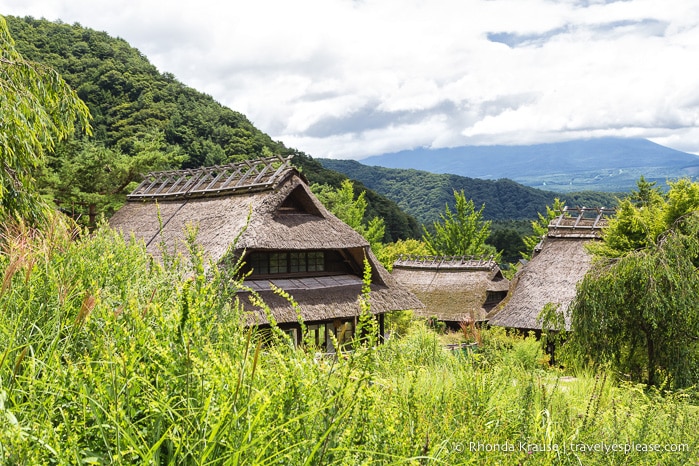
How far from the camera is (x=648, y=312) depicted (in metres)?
10.3

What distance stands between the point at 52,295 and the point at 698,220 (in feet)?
37.3

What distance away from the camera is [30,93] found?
6859mm

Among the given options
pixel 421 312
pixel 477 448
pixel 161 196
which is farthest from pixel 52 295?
pixel 421 312

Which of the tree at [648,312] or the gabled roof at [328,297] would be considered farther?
the gabled roof at [328,297]

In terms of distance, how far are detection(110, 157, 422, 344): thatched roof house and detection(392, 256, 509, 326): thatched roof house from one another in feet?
43.1

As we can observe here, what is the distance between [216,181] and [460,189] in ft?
242

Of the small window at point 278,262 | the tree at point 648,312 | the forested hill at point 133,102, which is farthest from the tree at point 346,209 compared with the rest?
the tree at point 648,312

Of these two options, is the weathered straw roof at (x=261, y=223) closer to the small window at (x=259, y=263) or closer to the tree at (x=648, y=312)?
the small window at (x=259, y=263)

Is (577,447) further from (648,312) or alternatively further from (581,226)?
(581,226)

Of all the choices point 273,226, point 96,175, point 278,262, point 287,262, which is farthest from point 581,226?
point 96,175

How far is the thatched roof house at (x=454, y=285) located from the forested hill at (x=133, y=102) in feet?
39.0

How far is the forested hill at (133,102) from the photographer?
34.9 meters

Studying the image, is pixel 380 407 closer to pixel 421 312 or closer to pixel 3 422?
pixel 3 422

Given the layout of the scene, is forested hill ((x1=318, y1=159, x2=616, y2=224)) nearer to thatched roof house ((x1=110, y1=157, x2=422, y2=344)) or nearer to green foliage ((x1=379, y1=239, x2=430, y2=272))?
green foliage ((x1=379, y1=239, x2=430, y2=272))
